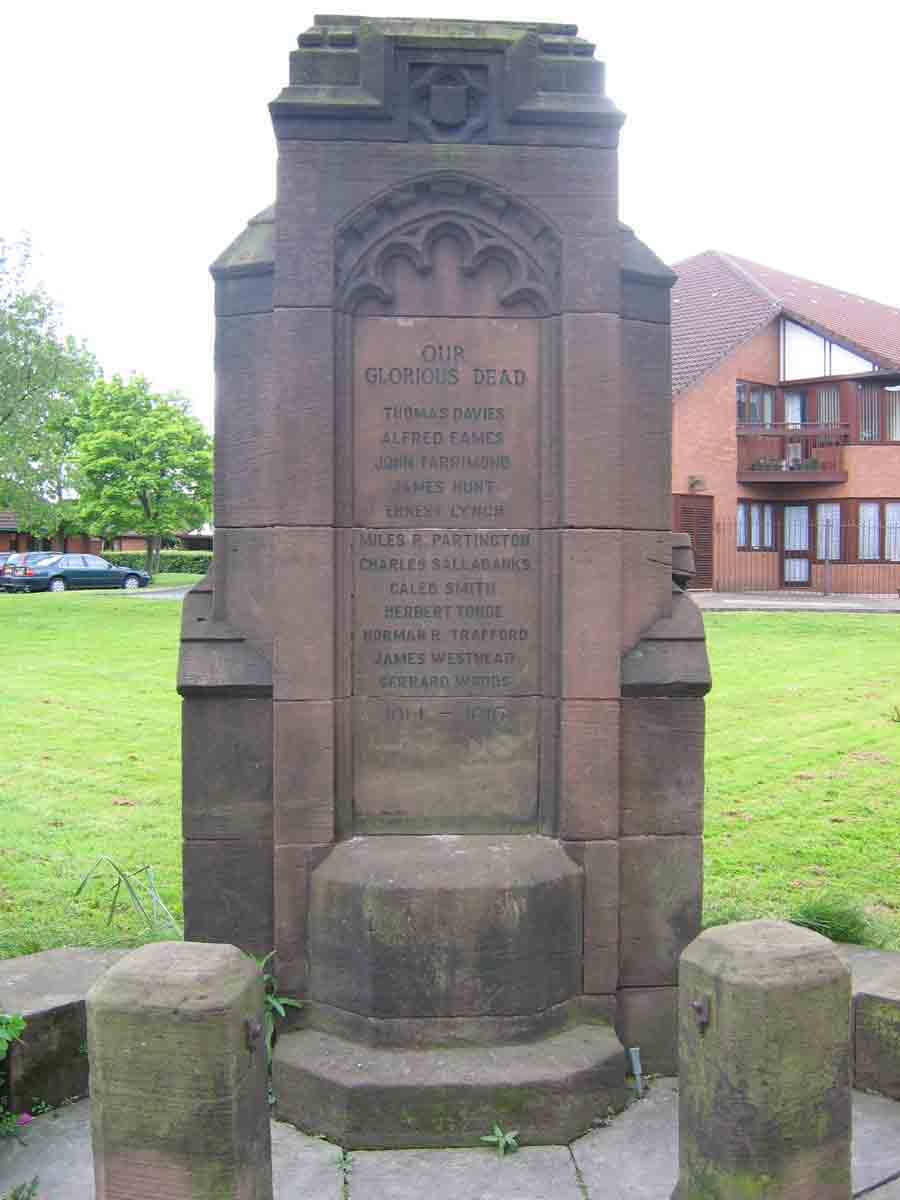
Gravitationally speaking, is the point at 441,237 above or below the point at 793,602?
above

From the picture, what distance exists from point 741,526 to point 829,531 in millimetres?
2997

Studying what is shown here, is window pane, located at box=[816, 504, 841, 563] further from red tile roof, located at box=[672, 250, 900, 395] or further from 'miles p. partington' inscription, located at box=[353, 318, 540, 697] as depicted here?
'miles p. partington' inscription, located at box=[353, 318, 540, 697]

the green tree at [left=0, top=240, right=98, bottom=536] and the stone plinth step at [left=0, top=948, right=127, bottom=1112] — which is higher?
the green tree at [left=0, top=240, right=98, bottom=536]

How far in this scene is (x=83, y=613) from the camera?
96.5 ft

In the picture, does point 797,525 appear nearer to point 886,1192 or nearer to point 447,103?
point 447,103

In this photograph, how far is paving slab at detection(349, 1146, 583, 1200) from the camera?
4066 mm

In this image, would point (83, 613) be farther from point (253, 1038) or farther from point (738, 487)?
point (253, 1038)

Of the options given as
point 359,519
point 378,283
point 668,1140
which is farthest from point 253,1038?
point 378,283

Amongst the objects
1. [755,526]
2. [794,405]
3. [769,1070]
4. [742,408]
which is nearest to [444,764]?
[769,1070]

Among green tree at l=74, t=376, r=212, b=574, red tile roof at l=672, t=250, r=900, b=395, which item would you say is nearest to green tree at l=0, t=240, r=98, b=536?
green tree at l=74, t=376, r=212, b=574

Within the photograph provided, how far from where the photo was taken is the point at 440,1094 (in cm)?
443

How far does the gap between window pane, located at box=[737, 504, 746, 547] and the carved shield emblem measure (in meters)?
34.0

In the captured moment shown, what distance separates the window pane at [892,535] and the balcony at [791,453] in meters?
1.91

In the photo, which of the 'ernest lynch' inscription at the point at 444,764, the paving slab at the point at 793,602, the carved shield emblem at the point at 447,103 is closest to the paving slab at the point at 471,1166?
the 'ernest lynch' inscription at the point at 444,764
